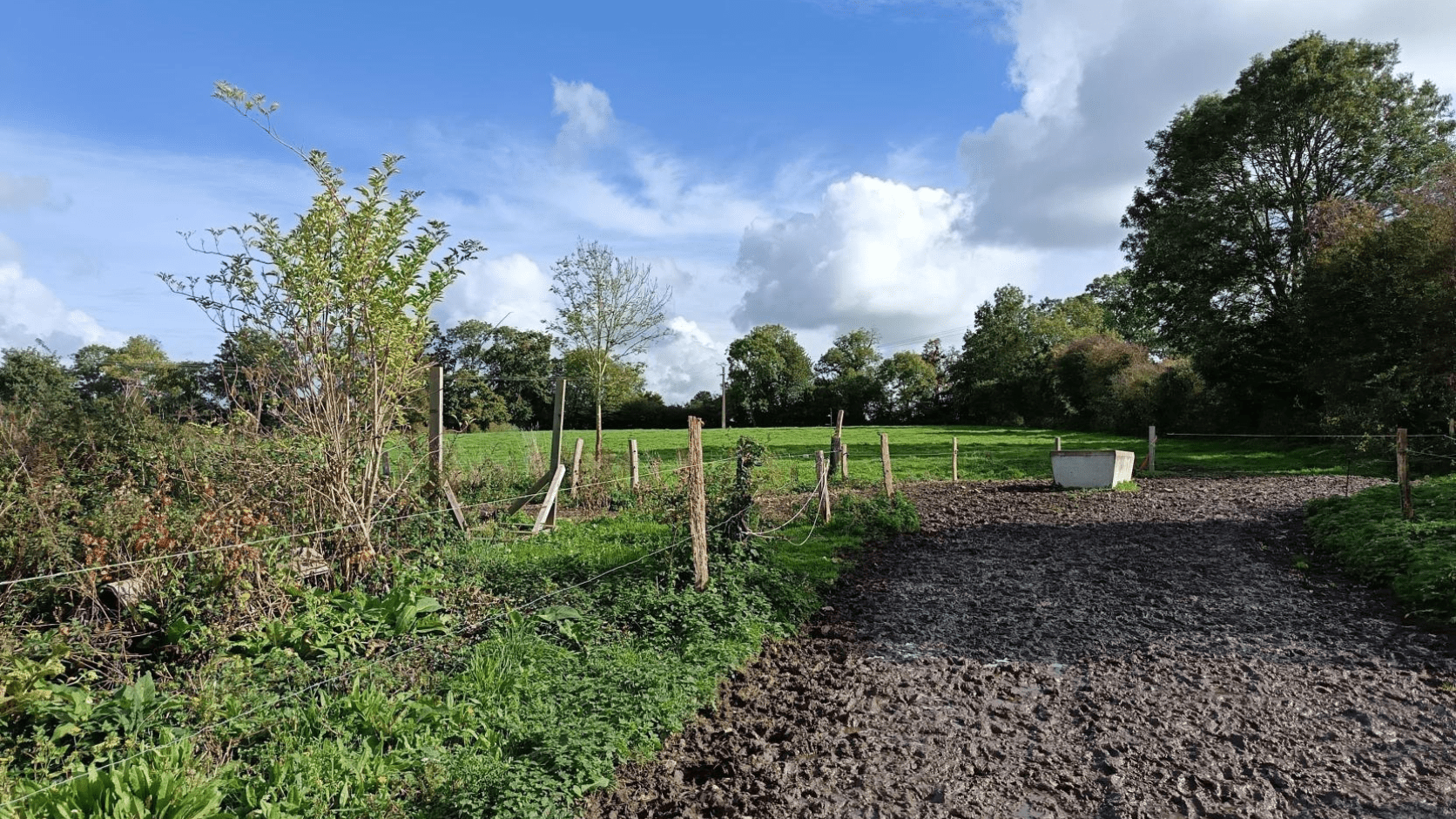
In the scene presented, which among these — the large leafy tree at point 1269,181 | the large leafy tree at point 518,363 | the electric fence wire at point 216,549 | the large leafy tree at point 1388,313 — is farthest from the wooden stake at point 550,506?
the large leafy tree at point 518,363

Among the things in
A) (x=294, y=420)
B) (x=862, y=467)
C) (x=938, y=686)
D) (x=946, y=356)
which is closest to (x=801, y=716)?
(x=938, y=686)

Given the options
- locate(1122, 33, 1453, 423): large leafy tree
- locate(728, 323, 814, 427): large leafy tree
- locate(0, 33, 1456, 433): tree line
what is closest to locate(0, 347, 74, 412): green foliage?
locate(0, 33, 1456, 433): tree line

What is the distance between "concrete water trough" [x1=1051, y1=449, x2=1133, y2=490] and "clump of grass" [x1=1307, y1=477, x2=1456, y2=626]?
436cm

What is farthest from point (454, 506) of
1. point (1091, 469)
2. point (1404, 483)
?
point (1091, 469)

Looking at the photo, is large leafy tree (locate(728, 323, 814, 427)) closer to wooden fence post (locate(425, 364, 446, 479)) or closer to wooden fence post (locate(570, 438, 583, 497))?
wooden fence post (locate(570, 438, 583, 497))

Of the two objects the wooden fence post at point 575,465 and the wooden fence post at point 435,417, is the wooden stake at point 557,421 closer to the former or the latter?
the wooden fence post at point 575,465

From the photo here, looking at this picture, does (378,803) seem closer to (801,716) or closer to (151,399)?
(801,716)

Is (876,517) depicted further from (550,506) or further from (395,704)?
(395,704)

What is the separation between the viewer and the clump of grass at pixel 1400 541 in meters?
7.87

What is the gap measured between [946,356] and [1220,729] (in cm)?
7008

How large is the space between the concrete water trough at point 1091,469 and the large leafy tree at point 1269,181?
1094cm

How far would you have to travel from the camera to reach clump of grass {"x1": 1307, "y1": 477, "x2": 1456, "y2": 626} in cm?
787

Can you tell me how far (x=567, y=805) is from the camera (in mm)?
3939

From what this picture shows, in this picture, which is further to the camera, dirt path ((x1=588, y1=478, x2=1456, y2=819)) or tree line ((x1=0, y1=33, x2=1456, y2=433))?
tree line ((x1=0, y1=33, x2=1456, y2=433))
